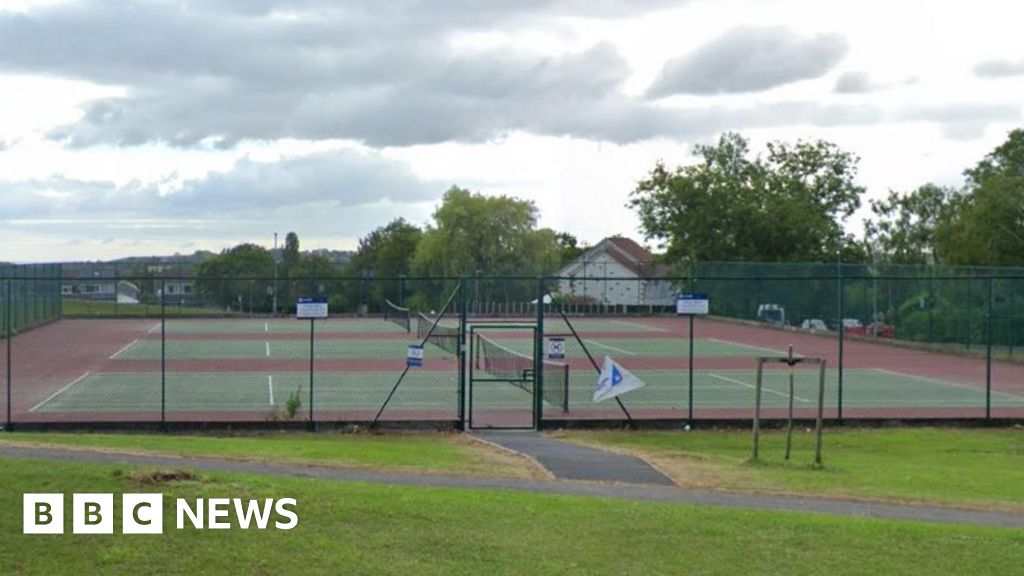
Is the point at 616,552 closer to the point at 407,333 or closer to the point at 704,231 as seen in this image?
the point at 407,333

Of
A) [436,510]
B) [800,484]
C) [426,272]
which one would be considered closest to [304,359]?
[800,484]

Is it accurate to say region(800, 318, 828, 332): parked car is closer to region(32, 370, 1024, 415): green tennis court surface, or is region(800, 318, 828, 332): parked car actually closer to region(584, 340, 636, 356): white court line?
region(584, 340, 636, 356): white court line

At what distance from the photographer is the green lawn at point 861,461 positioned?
16.0m

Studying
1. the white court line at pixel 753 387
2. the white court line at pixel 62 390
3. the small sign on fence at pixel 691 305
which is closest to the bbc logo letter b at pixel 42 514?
the small sign on fence at pixel 691 305

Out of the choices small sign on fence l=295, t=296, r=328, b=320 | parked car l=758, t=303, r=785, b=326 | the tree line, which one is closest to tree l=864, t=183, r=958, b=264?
the tree line

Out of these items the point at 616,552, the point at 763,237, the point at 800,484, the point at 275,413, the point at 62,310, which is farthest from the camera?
the point at 763,237

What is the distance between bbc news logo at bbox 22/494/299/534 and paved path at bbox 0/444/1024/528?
3.51 metres

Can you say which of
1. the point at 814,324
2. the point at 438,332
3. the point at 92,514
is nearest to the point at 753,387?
the point at 438,332

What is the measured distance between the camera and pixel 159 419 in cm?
2566

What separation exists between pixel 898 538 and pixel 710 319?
43405mm

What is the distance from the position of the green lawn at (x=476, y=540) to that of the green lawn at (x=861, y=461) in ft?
11.4

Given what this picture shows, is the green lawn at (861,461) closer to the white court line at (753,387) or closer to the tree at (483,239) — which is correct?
the white court line at (753,387)

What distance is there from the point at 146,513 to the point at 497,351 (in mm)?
26852

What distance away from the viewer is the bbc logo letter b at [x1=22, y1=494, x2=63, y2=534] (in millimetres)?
9859
